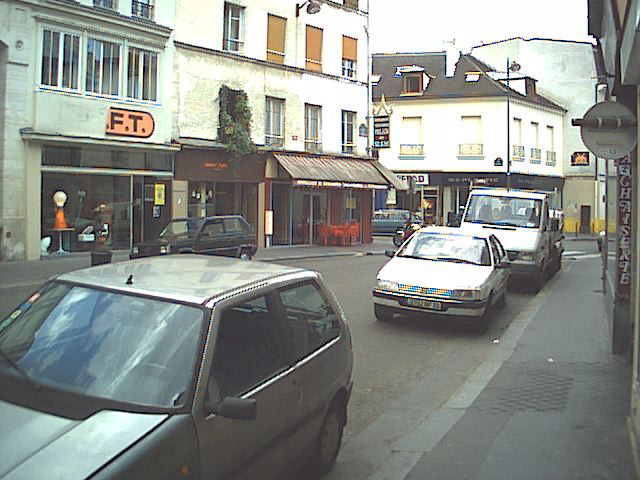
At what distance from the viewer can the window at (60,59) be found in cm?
2048

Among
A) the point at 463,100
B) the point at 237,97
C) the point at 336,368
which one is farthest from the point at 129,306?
the point at 463,100

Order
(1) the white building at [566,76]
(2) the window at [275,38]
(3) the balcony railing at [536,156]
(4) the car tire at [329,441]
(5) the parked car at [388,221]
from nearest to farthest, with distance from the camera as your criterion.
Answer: (4) the car tire at [329,441]
(2) the window at [275,38]
(5) the parked car at [388,221]
(3) the balcony railing at [536,156]
(1) the white building at [566,76]

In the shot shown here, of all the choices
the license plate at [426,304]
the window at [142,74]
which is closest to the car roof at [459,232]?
the license plate at [426,304]

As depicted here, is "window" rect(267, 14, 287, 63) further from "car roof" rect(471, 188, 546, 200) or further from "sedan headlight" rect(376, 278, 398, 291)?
"sedan headlight" rect(376, 278, 398, 291)

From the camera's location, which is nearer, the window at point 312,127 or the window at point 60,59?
the window at point 60,59

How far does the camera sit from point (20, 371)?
3.81m

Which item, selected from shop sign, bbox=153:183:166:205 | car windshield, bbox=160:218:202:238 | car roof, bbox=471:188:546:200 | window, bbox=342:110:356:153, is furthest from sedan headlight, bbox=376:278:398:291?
window, bbox=342:110:356:153

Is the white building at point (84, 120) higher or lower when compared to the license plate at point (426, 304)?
higher

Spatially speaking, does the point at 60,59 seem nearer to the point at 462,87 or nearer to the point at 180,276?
the point at 180,276

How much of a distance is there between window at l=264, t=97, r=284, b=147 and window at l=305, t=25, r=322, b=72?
7.96 ft

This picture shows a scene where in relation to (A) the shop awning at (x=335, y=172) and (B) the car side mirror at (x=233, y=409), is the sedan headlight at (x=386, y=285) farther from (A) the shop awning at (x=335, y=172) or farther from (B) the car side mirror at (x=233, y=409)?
(A) the shop awning at (x=335, y=172)

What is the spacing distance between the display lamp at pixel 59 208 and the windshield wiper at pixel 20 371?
18246 millimetres

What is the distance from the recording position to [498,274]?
12086mm

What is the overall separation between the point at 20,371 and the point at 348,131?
29159 millimetres
